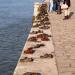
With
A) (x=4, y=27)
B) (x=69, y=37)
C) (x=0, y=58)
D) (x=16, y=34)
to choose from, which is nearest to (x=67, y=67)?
(x=69, y=37)

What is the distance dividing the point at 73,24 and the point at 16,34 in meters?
5.55

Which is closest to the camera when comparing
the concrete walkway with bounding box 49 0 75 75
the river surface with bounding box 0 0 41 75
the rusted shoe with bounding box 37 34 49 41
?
the concrete walkway with bounding box 49 0 75 75

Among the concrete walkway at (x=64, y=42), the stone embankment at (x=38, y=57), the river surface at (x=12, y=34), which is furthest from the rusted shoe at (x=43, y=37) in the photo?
the river surface at (x=12, y=34)

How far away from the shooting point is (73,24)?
1786 cm

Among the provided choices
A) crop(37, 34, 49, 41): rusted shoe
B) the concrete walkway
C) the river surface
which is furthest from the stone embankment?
the river surface

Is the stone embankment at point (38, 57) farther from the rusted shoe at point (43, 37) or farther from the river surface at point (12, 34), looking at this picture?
the river surface at point (12, 34)

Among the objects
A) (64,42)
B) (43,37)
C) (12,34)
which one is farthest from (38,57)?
(12,34)

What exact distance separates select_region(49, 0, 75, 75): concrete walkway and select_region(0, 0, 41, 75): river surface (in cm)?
218

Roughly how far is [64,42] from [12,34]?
901cm

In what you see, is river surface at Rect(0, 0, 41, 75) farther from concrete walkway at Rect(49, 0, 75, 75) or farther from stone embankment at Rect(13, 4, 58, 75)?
concrete walkway at Rect(49, 0, 75, 75)

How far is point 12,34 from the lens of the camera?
22328 mm

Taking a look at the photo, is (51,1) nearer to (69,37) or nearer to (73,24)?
(73,24)

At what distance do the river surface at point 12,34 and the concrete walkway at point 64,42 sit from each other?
2.18 metres

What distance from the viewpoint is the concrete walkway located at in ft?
34.2
